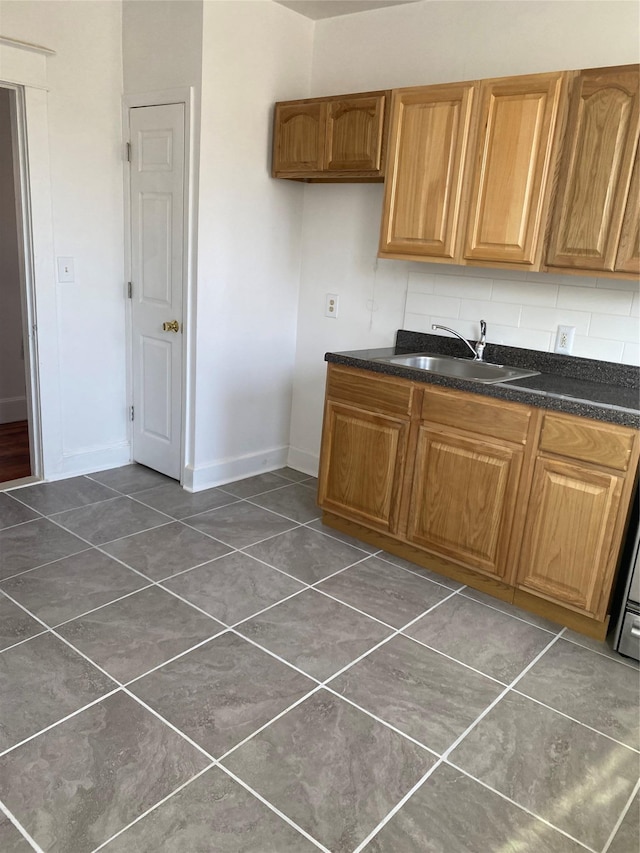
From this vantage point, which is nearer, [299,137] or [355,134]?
[355,134]

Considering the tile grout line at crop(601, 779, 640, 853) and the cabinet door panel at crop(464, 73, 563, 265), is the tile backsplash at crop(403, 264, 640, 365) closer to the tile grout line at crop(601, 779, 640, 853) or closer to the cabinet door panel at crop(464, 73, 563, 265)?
the cabinet door panel at crop(464, 73, 563, 265)

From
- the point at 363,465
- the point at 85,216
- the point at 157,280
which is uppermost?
the point at 85,216

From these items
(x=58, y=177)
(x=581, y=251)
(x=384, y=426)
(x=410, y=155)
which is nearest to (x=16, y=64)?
(x=58, y=177)

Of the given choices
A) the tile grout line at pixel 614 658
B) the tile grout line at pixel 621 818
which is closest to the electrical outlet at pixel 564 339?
the tile grout line at pixel 614 658

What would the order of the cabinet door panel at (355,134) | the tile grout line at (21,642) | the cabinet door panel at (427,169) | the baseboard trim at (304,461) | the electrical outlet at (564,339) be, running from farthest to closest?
the baseboard trim at (304,461)
the cabinet door panel at (355,134)
the electrical outlet at (564,339)
the cabinet door panel at (427,169)
the tile grout line at (21,642)

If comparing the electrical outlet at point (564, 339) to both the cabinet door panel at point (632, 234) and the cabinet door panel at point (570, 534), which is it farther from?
the cabinet door panel at point (570, 534)

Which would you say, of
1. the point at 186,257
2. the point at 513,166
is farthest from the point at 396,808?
the point at 186,257

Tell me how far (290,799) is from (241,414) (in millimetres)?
2465

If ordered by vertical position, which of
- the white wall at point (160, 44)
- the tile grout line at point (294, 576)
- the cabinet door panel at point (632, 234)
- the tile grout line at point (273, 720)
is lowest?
the tile grout line at point (273, 720)

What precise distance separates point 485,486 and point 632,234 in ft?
3.58

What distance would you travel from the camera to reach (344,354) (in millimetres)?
3143

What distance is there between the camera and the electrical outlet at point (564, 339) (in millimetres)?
2992

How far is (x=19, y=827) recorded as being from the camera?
63.6 inches

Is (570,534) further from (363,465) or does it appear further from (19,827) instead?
(19,827)
